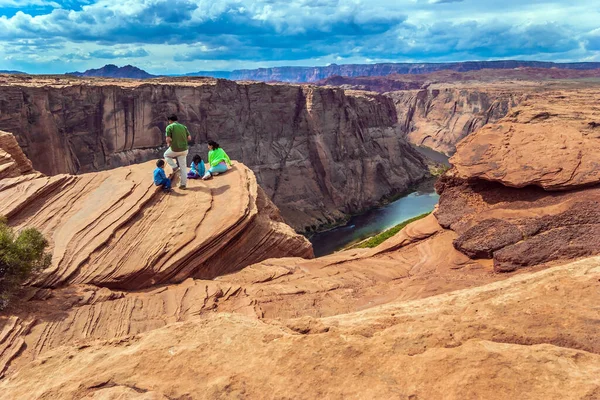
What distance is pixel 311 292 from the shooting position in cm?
1045

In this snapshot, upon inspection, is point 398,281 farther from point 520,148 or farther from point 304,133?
point 304,133

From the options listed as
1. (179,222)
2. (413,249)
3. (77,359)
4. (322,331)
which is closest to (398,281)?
(413,249)

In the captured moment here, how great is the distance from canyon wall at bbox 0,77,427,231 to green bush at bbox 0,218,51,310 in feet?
119

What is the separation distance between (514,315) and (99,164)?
157 feet

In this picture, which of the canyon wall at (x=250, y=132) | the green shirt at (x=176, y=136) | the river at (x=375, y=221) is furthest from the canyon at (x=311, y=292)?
the river at (x=375, y=221)

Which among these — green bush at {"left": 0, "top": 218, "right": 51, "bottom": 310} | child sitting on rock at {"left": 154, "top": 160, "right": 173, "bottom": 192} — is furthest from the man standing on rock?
green bush at {"left": 0, "top": 218, "right": 51, "bottom": 310}

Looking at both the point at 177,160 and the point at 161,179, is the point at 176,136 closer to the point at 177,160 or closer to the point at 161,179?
the point at 177,160

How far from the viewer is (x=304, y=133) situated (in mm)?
64062

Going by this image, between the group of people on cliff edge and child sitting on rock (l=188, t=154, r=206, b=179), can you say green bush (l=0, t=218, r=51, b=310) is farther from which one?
child sitting on rock (l=188, t=154, r=206, b=179)

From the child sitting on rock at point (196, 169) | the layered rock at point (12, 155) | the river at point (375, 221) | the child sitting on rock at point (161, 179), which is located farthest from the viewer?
the river at point (375, 221)

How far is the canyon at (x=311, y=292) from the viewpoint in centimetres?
581

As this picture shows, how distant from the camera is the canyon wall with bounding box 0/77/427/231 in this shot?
42.2m

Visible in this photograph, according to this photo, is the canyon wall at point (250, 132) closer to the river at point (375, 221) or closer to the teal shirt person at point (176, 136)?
the river at point (375, 221)

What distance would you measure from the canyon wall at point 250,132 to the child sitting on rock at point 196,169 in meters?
32.4
